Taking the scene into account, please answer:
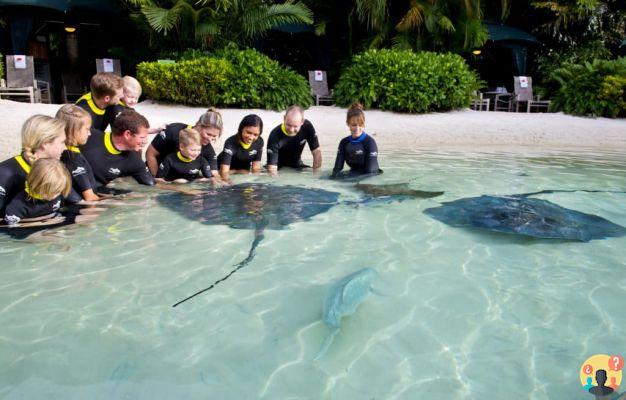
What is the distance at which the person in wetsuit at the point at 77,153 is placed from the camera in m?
4.58

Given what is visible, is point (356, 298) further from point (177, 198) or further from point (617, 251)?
point (177, 198)

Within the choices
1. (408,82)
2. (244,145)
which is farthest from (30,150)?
(408,82)

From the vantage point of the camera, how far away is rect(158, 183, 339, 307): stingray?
15.0ft

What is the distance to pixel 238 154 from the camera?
6.98 meters

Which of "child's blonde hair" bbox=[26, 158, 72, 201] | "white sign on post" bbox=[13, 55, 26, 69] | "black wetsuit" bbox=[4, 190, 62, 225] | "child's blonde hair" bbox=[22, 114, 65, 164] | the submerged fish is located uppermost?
"white sign on post" bbox=[13, 55, 26, 69]

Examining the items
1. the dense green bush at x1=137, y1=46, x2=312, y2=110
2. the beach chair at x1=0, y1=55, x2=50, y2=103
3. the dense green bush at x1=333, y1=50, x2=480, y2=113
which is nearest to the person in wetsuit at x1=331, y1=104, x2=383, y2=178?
the dense green bush at x1=137, y1=46, x2=312, y2=110

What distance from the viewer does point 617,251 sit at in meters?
3.81

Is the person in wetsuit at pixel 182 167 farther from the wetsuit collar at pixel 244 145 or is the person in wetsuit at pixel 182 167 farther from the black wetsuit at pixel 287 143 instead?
the black wetsuit at pixel 287 143

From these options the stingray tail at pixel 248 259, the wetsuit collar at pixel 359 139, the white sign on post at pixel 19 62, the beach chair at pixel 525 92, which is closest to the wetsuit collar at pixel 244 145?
the wetsuit collar at pixel 359 139

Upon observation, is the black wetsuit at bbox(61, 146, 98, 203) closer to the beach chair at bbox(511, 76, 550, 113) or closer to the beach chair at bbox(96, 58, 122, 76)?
the beach chair at bbox(96, 58, 122, 76)

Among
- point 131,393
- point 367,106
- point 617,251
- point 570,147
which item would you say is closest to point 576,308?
point 617,251

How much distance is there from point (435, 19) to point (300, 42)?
19.3ft

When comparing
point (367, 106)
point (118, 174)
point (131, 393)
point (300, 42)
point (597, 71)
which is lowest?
point (131, 393)

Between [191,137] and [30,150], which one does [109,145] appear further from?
[30,150]
